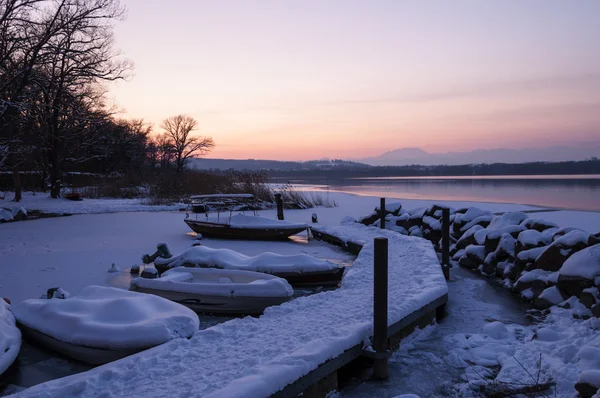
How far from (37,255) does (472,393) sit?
1082cm

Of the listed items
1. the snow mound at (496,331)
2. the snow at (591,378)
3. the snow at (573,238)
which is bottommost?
the snow mound at (496,331)

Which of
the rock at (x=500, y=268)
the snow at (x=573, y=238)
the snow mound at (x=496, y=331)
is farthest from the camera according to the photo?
the rock at (x=500, y=268)

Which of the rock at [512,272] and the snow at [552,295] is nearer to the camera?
the snow at [552,295]

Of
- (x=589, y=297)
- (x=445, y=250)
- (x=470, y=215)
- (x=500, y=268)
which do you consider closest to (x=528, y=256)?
(x=500, y=268)

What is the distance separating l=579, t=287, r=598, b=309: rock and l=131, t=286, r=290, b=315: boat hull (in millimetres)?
4391

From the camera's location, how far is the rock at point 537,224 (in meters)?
10.4

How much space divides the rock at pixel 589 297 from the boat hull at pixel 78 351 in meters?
6.12

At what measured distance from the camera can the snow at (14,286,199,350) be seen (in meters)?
5.16

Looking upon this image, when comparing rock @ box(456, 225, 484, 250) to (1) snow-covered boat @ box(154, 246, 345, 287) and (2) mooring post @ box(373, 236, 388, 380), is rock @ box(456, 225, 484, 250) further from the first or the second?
(2) mooring post @ box(373, 236, 388, 380)

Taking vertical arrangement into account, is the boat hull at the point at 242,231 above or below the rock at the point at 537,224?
below

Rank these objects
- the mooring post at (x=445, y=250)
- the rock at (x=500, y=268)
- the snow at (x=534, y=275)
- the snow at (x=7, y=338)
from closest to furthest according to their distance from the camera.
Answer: the snow at (x=7, y=338)
the snow at (x=534, y=275)
the rock at (x=500, y=268)
the mooring post at (x=445, y=250)

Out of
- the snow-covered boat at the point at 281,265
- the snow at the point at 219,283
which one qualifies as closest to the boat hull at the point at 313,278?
the snow-covered boat at the point at 281,265

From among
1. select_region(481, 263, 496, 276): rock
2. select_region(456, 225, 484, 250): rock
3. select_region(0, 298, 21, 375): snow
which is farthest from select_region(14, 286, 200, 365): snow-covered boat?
select_region(456, 225, 484, 250): rock

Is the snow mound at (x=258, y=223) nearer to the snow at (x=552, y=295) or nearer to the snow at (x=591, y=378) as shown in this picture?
the snow at (x=552, y=295)
